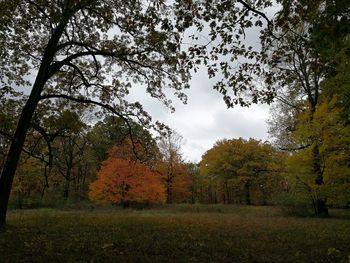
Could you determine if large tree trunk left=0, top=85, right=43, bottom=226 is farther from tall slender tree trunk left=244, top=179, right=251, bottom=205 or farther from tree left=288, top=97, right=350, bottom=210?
tall slender tree trunk left=244, top=179, right=251, bottom=205

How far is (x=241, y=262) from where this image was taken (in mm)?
7926

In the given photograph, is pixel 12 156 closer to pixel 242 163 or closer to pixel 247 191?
pixel 242 163

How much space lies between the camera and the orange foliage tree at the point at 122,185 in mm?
32594

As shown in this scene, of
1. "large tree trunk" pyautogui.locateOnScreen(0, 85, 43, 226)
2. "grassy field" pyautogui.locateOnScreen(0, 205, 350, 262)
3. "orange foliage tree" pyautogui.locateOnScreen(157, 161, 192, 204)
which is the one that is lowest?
"grassy field" pyautogui.locateOnScreen(0, 205, 350, 262)

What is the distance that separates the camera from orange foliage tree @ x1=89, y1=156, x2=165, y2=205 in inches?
1283

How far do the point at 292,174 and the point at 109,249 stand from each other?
58.5 ft

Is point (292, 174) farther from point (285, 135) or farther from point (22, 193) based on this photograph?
point (22, 193)

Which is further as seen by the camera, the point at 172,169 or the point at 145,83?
the point at 172,169

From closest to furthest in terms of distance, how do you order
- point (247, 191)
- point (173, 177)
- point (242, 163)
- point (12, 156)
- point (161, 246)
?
point (161, 246), point (12, 156), point (242, 163), point (247, 191), point (173, 177)

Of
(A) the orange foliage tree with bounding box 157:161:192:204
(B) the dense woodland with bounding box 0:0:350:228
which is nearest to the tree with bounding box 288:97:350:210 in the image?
(B) the dense woodland with bounding box 0:0:350:228

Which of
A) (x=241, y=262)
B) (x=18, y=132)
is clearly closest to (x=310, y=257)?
(x=241, y=262)

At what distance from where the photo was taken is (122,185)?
33281mm

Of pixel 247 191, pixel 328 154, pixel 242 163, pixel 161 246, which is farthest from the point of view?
pixel 247 191

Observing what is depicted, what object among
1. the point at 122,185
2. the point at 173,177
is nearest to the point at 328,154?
the point at 122,185
